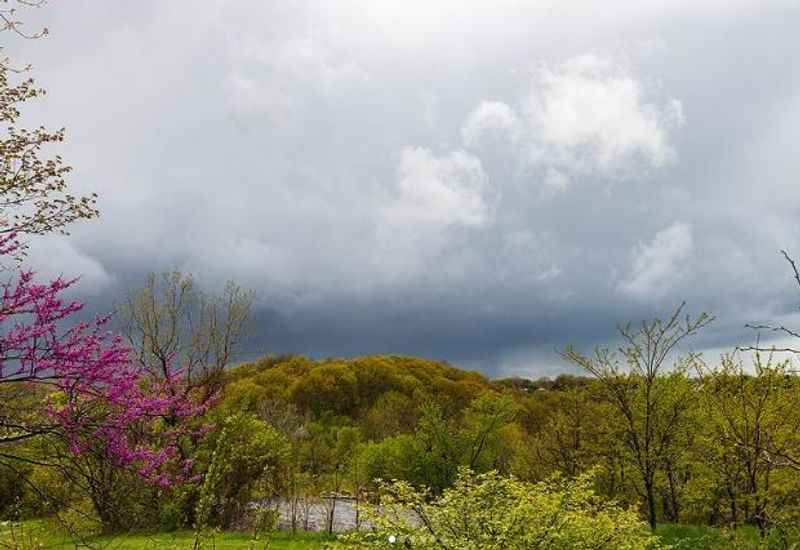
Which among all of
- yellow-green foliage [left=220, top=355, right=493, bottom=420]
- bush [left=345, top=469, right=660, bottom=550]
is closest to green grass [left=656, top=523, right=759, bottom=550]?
bush [left=345, top=469, right=660, bottom=550]

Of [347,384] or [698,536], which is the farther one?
[347,384]

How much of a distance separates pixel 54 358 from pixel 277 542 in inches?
549

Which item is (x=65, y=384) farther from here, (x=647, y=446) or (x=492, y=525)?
(x=647, y=446)

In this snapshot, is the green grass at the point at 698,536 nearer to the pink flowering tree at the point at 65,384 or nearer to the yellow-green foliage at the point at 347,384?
the pink flowering tree at the point at 65,384

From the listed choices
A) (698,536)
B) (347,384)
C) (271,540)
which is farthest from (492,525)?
(347,384)

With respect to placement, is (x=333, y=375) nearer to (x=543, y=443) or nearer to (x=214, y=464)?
(x=543, y=443)

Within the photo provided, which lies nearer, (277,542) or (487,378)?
(277,542)

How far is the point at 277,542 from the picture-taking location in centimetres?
1800

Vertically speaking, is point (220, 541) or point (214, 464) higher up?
point (214, 464)

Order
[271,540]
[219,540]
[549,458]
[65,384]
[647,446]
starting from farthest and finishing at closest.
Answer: [549,458] < [219,540] < [271,540] < [647,446] < [65,384]

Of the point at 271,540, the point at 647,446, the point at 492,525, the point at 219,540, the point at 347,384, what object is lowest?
the point at 219,540

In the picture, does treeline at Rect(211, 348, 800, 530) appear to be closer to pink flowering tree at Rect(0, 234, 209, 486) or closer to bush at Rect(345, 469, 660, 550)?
bush at Rect(345, 469, 660, 550)

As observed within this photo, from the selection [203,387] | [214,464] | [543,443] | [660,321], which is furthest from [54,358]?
[543,443]

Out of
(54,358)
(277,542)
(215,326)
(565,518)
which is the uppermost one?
(215,326)
